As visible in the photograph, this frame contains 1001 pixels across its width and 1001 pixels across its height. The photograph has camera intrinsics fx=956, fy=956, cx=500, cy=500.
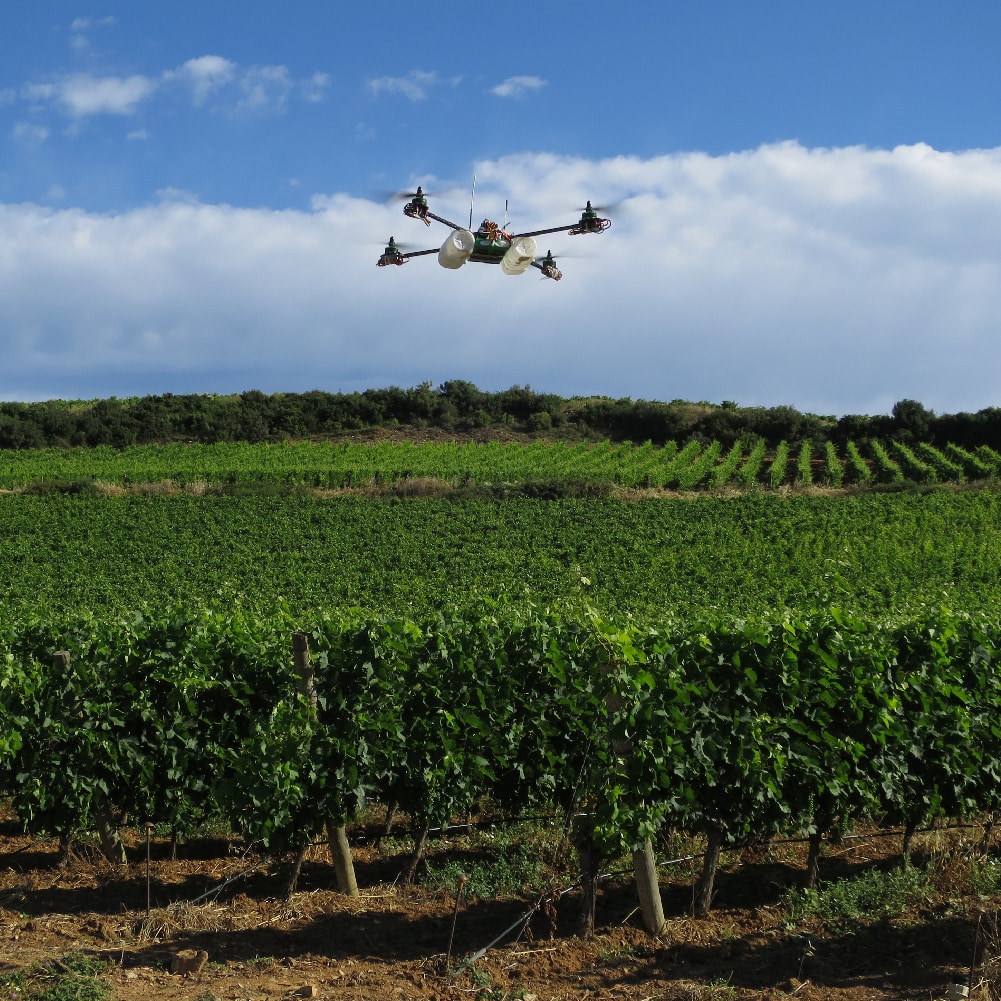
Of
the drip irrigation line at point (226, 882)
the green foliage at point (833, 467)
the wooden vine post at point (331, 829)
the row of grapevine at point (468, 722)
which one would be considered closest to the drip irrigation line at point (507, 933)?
the row of grapevine at point (468, 722)

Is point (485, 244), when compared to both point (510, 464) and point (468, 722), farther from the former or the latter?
point (510, 464)

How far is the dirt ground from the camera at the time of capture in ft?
18.9

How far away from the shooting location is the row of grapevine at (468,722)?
730 cm

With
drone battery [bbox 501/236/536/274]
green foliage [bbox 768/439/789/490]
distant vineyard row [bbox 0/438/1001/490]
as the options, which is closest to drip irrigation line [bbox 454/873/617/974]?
drone battery [bbox 501/236/536/274]

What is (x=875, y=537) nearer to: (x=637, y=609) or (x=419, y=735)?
(x=637, y=609)

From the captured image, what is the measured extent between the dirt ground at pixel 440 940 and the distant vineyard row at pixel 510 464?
35.3 m

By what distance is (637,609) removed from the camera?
843 inches

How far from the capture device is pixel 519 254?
38.0 feet

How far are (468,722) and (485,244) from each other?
256 inches

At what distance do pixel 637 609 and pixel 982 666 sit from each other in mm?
12783

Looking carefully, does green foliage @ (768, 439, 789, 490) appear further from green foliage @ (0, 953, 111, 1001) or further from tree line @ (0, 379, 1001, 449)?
green foliage @ (0, 953, 111, 1001)

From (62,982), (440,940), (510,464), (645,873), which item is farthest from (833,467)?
(62,982)

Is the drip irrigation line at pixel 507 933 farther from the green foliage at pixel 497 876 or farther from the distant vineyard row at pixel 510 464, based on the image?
the distant vineyard row at pixel 510 464

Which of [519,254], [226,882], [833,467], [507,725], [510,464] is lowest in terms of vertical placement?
[226,882]
